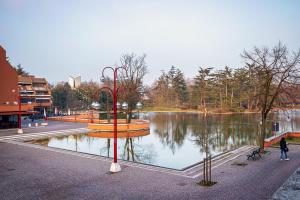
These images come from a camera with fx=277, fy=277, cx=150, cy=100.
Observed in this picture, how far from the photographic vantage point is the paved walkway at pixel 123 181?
11.1m

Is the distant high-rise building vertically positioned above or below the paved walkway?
above

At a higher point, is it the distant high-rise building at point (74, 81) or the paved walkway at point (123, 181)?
the distant high-rise building at point (74, 81)

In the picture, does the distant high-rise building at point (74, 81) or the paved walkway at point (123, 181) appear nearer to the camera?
the paved walkway at point (123, 181)

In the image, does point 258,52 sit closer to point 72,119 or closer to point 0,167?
point 0,167

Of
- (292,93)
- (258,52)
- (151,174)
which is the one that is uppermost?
(258,52)

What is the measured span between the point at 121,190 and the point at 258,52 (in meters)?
14.6

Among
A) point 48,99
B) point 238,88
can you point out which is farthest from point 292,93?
point 48,99

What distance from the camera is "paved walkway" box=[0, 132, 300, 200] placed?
11.1 m

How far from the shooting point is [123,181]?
1309 centimetres

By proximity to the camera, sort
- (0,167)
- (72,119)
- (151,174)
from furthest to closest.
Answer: (72,119) → (0,167) → (151,174)

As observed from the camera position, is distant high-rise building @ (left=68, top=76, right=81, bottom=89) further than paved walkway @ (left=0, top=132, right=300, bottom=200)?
Yes

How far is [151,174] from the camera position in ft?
47.3

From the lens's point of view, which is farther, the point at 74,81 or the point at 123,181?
the point at 74,81

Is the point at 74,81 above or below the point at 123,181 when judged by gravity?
above
